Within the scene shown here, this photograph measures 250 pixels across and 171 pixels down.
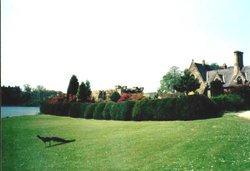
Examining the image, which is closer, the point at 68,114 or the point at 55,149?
Answer: the point at 55,149

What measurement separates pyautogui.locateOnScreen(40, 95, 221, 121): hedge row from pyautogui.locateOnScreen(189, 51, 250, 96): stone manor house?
2822 cm

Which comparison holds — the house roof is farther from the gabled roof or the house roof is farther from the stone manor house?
the gabled roof

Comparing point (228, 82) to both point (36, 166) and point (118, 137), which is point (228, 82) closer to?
point (118, 137)

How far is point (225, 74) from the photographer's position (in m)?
65.7

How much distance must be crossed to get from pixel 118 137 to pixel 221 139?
26.0 ft

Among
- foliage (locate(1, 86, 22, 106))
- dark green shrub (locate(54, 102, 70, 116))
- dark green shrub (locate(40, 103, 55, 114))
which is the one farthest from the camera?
foliage (locate(1, 86, 22, 106))

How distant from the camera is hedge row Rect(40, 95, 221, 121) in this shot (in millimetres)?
28750

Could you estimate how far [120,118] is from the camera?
121 feet

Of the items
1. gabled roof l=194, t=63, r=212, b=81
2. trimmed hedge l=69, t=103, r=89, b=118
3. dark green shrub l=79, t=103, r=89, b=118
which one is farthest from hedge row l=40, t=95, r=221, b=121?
gabled roof l=194, t=63, r=212, b=81

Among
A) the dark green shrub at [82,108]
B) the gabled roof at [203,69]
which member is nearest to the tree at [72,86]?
the dark green shrub at [82,108]

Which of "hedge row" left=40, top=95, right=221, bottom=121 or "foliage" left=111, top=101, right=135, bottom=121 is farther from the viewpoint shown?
"foliage" left=111, top=101, right=135, bottom=121

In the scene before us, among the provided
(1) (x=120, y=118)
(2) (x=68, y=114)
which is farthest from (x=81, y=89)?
(1) (x=120, y=118)

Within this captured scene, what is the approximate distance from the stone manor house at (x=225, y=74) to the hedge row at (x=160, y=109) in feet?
92.6

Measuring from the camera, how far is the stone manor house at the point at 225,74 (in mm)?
59763
